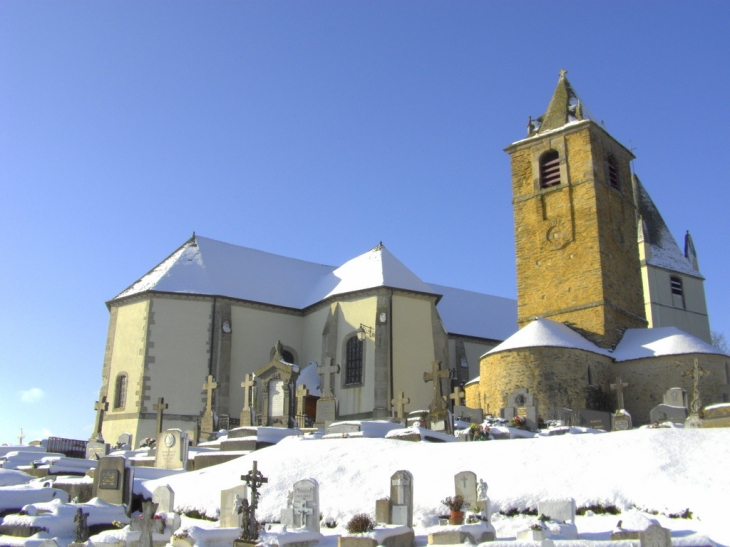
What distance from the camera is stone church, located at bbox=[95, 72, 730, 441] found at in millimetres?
29078

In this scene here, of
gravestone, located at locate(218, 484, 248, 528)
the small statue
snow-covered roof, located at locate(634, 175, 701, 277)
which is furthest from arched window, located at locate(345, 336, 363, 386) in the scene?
snow-covered roof, located at locate(634, 175, 701, 277)

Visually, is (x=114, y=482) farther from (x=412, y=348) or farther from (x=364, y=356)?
(x=412, y=348)

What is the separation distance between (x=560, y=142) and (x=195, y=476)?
2329cm

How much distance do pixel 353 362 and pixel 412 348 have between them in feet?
7.84

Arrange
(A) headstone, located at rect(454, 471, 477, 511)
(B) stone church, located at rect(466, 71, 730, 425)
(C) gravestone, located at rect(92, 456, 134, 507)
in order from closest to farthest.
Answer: (A) headstone, located at rect(454, 471, 477, 511) < (C) gravestone, located at rect(92, 456, 134, 507) < (B) stone church, located at rect(466, 71, 730, 425)

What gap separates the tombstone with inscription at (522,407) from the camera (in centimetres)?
2498

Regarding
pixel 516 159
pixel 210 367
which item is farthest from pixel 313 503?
pixel 516 159

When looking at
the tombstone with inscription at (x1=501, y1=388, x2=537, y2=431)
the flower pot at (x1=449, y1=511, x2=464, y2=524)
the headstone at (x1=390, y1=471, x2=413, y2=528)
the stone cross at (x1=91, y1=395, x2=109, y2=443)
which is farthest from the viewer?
the stone cross at (x1=91, y1=395, x2=109, y2=443)

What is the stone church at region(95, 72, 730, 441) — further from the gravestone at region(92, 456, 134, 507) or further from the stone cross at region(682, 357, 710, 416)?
the gravestone at region(92, 456, 134, 507)

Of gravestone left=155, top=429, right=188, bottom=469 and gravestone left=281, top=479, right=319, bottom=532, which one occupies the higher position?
gravestone left=155, top=429, right=188, bottom=469

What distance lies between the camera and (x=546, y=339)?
29438mm

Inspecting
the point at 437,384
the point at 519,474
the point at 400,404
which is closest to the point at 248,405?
the point at 400,404

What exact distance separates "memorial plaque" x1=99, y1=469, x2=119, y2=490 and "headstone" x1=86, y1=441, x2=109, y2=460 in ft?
21.4

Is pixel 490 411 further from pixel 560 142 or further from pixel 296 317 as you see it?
pixel 560 142
